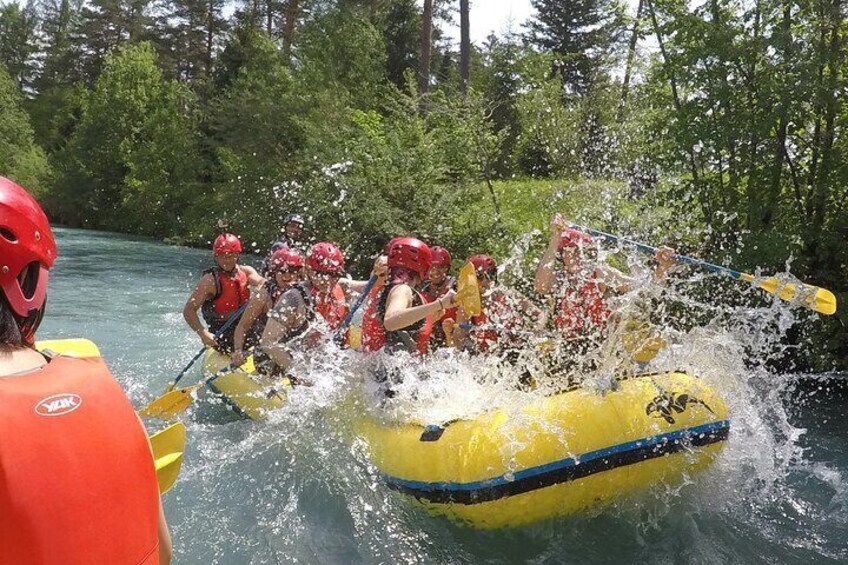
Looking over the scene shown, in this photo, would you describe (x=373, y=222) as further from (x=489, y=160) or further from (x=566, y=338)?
(x=566, y=338)

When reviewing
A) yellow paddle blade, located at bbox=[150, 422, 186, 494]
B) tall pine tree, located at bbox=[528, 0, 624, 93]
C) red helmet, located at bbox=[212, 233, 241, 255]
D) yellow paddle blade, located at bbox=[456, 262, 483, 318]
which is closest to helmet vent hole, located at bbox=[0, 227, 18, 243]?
yellow paddle blade, located at bbox=[150, 422, 186, 494]

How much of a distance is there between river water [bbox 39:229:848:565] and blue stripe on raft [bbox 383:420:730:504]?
0.84ft

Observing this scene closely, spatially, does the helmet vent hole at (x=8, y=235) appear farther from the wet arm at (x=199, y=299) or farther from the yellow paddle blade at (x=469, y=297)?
the wet arm at (x=199, y=299)

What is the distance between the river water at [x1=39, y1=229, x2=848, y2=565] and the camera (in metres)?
3.75

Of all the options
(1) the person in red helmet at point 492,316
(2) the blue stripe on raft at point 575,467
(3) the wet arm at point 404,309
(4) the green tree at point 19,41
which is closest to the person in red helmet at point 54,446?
(2) the blue stripe on raft at point 575,467

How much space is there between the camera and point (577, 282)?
5.34 m

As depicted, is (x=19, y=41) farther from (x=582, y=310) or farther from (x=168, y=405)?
(x=582, y=310)

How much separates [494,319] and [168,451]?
152 inches

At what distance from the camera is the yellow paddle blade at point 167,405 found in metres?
5.31

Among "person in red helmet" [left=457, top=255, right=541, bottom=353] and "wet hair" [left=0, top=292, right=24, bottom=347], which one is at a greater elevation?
"wet hair" [left=0, top=292, right=24, bottom=347]

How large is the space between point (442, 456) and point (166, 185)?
26.8m

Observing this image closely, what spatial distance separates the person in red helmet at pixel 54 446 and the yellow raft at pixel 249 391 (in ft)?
13.6

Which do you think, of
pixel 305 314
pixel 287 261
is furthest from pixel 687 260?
pixel 287 261

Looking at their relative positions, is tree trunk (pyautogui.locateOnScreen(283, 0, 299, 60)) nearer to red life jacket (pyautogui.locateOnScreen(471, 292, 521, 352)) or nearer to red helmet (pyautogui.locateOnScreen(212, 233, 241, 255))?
red helmet (pyautogui.locateOnScreen(212, 233, 241, 255))
